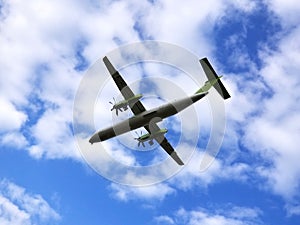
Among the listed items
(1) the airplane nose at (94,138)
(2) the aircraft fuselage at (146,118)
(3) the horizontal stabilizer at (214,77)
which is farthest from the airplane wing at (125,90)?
(3) the horizontal stabilizer at (214,77)

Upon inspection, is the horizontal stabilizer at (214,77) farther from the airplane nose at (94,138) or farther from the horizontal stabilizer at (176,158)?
the airplane nose at (94,138)

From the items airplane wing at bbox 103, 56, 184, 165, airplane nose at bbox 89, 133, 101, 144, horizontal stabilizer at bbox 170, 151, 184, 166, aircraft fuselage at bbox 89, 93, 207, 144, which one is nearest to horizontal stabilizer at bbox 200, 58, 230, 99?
aircraft fuselage at bbox 89, 93, 207, 144

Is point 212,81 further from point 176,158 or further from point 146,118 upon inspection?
point 176,158

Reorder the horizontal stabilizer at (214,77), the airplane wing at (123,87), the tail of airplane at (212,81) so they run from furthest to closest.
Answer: the airplane wing at (123,87), the horizontal stabilizer at (214,77), the tail of airplane at (212,81)

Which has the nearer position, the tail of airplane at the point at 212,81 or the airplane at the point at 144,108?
the airplane at the point at 144,108

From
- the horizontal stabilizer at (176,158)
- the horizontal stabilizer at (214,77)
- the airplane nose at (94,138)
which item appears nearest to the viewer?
the horizontal stabilizer at (214,77)

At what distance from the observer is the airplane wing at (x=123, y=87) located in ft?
251

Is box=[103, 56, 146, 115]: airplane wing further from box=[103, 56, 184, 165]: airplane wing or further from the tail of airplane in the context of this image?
the tail of airplane

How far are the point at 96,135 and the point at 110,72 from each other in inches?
405

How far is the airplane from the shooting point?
7194cm

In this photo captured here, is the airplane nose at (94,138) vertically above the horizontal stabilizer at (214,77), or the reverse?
the airplane nose at (94,138)

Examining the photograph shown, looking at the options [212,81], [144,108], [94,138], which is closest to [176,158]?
[144,108]

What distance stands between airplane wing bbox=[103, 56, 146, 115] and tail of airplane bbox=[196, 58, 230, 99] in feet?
32.0

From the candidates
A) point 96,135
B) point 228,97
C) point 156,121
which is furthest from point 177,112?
point 96,135
